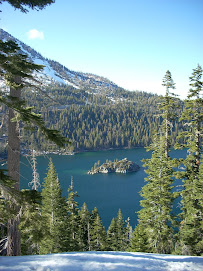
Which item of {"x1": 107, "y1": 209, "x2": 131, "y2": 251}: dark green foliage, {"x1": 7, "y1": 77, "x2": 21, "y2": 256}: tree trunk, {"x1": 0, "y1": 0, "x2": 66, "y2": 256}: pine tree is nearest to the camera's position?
{"x1": 0, "y1": 0, "x2": 66, "y2": 256}: pine tree

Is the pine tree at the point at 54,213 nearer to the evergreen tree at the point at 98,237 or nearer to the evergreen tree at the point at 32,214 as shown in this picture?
the evergreen tree at the point at 98,237

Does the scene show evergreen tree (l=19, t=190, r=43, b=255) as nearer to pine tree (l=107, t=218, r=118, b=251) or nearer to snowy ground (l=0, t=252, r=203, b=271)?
snowy ground (l=0, t=252, r=203, b=271)

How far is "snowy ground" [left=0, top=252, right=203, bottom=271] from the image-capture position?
16.5ft

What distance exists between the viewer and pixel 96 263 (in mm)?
5344

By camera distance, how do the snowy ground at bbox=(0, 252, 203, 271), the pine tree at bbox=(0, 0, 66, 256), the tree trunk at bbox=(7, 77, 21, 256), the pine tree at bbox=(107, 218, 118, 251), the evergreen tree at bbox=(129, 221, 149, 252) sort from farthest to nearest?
the pine tree at bbox=(107, 218, 118, 251)
the evergreen tree at bbox=(129, 221, 149, 252)
the tree trunk at bbox=(7, 77, 21, 256)
the pine tree at bbox=(0, 0, 66, 256)
the snowy ground at bbox=(0, 252, 203, 271)

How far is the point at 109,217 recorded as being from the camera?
4075cm

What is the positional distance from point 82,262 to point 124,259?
44.1 inches

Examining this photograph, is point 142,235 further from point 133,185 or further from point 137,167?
point 137,167

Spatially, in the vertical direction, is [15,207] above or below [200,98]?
below

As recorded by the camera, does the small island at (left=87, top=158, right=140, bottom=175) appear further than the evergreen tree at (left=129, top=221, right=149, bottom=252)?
Yes

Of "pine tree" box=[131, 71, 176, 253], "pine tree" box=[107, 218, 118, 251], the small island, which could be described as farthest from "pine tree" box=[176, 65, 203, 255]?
the small island

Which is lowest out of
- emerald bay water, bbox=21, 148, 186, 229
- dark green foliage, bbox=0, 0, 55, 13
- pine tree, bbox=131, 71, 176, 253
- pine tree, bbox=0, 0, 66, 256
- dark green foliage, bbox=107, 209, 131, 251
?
emerald bay water, bbox=21, 148, 186, 229

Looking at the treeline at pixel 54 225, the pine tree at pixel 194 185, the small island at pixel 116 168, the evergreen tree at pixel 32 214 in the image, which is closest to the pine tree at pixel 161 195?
the pine tree at pixel 194 185

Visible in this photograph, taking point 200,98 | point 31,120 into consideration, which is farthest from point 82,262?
point 200,98
